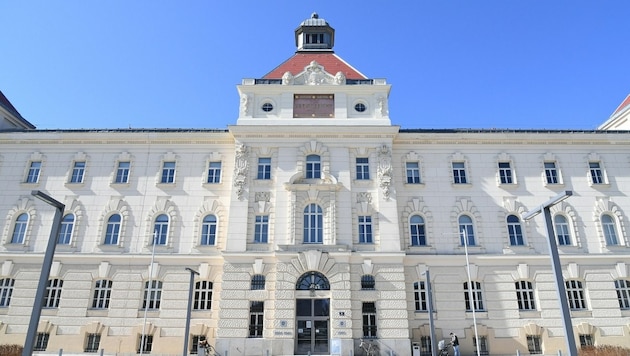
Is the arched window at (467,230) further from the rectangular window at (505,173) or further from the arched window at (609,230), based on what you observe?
the arched window at (609,230)

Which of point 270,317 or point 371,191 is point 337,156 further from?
point 270,317

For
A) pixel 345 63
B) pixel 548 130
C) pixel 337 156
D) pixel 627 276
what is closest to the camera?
pixel 627 276

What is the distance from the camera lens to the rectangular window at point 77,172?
33156mm

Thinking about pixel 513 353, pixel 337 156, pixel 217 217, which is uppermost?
pixel 337 156

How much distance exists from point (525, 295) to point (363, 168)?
15.0m

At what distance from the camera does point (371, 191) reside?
3133 centimetres

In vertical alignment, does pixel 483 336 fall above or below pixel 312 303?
below

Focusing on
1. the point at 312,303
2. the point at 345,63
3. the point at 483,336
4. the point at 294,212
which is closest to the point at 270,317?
the point at 312,303

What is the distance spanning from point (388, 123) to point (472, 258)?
11987 mm

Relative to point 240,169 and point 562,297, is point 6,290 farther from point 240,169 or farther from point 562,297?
point 562,297

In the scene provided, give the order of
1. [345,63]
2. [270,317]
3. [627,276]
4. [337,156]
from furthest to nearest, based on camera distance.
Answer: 1. [345,63]
2. [337,156]
3. [627,276]
4. [270,317]

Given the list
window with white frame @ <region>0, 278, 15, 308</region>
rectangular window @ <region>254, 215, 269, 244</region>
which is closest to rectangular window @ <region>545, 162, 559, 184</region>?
rectangular window @ <region>254, 215, 269, 244</region>

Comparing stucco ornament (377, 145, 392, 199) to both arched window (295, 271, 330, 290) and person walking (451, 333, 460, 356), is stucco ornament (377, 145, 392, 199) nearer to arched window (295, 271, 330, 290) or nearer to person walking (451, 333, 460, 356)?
arched window (295, 271, 330, 290)

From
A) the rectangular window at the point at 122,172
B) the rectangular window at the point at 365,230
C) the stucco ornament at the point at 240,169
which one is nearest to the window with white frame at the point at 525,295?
the rectangular window at the point at 365,230
